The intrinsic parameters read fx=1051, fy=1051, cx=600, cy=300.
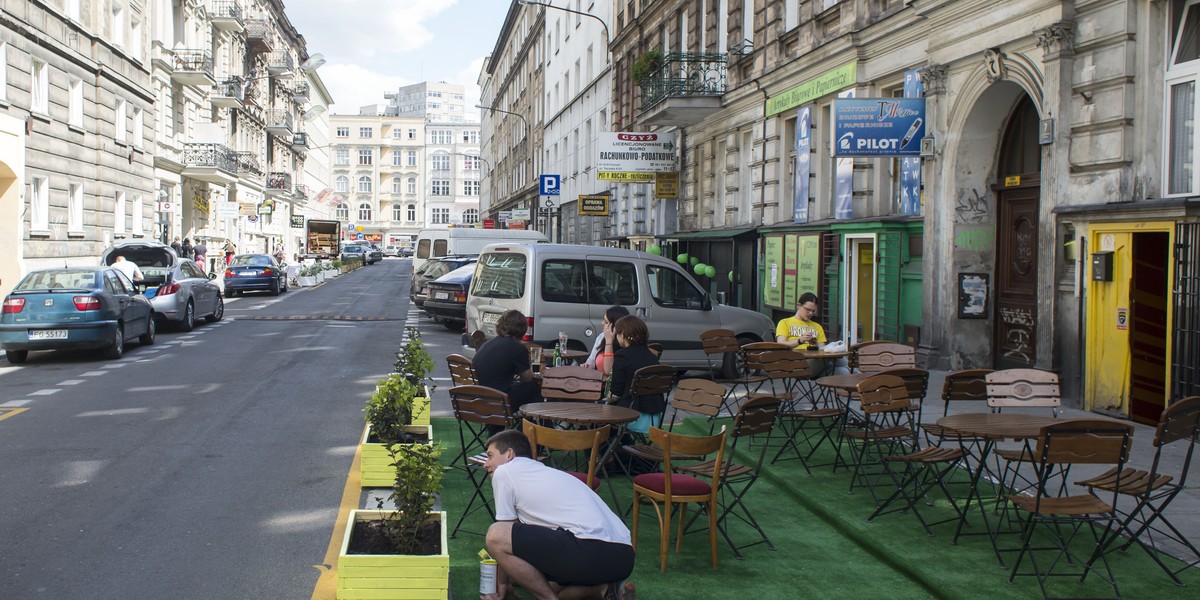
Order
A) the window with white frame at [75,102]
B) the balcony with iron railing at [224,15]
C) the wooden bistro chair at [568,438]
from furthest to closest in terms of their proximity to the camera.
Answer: the balcony with iron railing at [224,15] → the window with white frame at [75,102] → the wooden bistro chair at [568,438]

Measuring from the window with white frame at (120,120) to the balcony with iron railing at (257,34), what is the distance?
85.2 ft

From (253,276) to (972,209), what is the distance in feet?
A: 87.0

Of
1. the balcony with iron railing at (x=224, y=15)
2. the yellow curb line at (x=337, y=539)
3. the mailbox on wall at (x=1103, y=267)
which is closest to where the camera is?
the yellow curb line at (x=337, y=539)

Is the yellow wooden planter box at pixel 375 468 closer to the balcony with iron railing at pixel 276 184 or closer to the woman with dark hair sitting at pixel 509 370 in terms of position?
the woman with dark hair sitting at pixel 509 370

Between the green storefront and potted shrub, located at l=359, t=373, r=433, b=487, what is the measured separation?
381 inches

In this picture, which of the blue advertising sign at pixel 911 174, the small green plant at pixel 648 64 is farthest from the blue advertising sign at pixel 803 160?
the small green plant at pixel 648 64

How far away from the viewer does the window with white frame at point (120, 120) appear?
33.5 metres

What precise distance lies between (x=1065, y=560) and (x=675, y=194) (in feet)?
76.0

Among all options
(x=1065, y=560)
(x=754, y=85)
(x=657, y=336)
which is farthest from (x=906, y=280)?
(x=1065, y=560)

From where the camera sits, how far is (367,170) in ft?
449

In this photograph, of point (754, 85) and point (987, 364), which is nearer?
point (987, 364)

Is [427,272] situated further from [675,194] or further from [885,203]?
[885,203]

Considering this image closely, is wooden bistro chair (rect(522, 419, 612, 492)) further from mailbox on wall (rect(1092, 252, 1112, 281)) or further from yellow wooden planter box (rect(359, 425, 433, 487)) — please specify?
mailbox on wall (rect(1092, 252, 1112, 281))

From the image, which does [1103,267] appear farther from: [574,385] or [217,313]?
[217,313]
